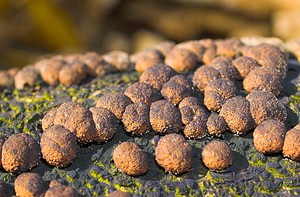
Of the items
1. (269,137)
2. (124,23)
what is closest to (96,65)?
(269,137)

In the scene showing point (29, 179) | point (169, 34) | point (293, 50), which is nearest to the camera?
point (29, 179)

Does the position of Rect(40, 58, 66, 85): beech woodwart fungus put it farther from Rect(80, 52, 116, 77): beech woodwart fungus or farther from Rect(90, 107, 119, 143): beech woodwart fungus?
Rect(90, 107, 119, 143): beech woodwart fungus

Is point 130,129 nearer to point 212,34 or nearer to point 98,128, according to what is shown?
point 98,128

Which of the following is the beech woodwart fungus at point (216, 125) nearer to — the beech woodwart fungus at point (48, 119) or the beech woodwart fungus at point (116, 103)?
the beech woodwart fungus at point (116, 103)


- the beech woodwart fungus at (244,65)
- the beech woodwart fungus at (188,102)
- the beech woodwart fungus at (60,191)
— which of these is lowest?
the beech woodwart fungus at (60,191)

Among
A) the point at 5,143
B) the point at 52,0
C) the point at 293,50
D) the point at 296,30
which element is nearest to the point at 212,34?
the point at 296,30

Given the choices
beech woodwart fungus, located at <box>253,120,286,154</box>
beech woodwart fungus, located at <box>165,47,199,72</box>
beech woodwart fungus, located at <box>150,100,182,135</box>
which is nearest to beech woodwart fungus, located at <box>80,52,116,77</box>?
beech woodwart fungus, located at <box>165,47,199,72</box>

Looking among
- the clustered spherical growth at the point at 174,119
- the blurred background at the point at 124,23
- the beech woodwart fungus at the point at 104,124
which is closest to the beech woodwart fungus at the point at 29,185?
the clustered spherical growth at the point at 174,119
